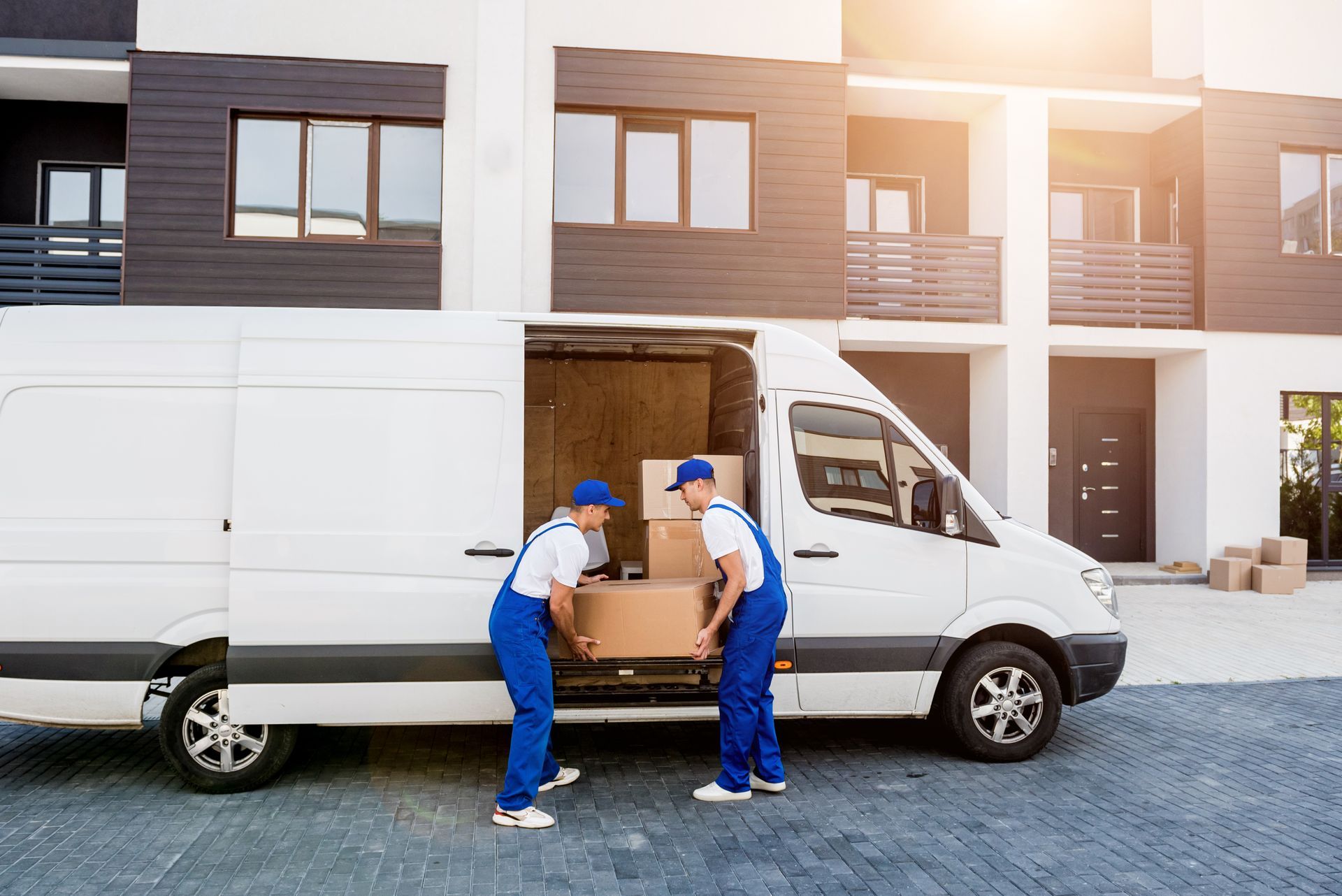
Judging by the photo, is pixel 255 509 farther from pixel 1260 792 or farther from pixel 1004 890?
pixel 1260 792

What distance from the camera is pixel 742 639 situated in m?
4.61

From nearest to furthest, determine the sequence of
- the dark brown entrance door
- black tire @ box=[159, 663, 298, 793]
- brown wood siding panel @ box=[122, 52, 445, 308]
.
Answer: black tire @ box=[159, 663, 298, 793], brown wood siding panel @ box=[122, 52, 445, 308], the dark brown entrance door

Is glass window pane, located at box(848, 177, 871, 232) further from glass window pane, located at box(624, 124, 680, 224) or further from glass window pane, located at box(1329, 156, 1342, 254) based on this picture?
glass window pane, located at box(1329, 156, 1342, 254)

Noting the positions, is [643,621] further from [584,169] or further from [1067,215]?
[1067,215]

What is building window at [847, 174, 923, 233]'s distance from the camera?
1330cm

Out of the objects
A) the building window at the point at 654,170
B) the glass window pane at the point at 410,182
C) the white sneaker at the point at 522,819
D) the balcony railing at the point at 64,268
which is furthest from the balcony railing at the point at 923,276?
Answer: the balcony railing at the point at 64,268

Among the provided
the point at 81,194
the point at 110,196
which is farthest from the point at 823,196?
the point at 81,194

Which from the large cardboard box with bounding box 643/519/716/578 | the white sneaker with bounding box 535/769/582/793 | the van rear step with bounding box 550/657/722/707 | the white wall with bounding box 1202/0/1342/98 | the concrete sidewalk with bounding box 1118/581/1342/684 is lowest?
the white sneaker with bounding box 535/769/582/793

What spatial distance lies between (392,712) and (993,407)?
9802 mm

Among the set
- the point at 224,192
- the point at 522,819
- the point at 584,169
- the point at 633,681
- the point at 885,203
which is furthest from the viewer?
the point at 885,203

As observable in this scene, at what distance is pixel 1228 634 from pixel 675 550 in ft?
22.6

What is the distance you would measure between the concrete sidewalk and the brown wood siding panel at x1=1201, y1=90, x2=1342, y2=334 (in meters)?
3.79

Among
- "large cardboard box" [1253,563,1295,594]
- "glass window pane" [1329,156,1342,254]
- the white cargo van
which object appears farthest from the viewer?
"glass window pane" [1329,156,1342,254]

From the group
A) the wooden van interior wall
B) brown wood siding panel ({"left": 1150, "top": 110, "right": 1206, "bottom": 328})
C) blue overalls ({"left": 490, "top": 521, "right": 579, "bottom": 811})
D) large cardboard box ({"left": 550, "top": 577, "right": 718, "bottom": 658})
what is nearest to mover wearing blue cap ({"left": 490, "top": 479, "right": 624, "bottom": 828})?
blue overalls ({"left": 490, "top": 521, "right": 579, "bottom": 811})
